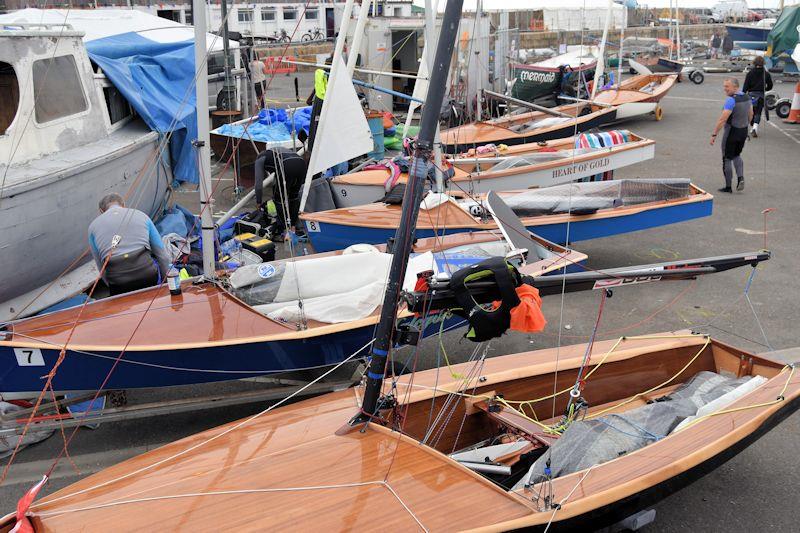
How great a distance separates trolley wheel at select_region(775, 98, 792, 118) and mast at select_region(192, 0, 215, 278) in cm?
1503

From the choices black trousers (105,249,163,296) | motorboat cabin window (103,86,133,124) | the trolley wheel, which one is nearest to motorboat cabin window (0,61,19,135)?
motorboat cabin window (103,86,133,124)

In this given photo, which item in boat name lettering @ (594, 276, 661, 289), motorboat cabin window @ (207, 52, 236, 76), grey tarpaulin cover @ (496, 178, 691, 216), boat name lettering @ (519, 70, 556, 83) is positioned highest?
motorboat cabin window @ (207, 52, 236, 76)

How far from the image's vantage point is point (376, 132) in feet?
38.4

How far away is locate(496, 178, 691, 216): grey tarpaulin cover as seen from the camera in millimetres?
7789

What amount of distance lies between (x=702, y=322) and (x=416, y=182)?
4.41 meters

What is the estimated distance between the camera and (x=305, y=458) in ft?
11.6

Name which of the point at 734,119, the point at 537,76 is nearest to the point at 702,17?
the point at 537,76

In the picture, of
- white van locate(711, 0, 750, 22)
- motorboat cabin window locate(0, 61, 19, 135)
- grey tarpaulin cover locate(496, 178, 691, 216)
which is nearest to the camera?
motorboat cabin window locate(0, 61, 19, 135)

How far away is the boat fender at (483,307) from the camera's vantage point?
3.30 meters

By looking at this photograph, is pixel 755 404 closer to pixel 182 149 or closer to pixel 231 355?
pixel 231 355

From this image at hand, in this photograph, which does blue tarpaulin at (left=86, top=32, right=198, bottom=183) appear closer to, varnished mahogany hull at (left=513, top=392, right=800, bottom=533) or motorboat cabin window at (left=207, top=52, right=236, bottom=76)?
motorboat cabin window at (left=207, top=52, right=236, bottom=76)

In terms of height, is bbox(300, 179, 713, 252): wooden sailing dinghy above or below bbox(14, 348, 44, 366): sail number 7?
above

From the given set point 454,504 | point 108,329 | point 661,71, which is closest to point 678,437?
point 454,504

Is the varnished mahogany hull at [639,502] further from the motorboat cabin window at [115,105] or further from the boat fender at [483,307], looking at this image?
the motorboat cabin window at [115,105]
